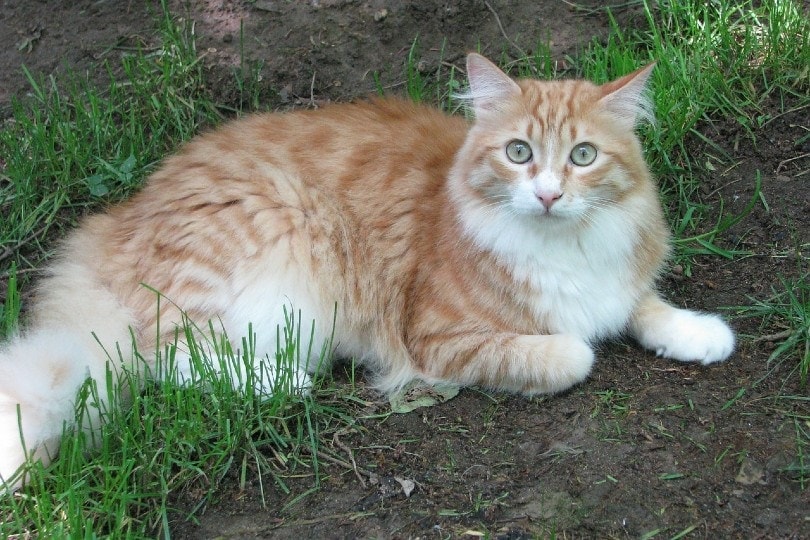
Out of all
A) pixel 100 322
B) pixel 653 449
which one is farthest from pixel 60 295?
pixel 653 449

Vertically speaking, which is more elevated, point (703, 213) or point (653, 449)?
point (703, 213)

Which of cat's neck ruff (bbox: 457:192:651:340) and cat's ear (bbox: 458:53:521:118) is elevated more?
cat's ear (bbox: 458:53:521:118)

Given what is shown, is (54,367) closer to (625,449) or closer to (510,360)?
(510,360)

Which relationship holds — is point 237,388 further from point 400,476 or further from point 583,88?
point 583,88

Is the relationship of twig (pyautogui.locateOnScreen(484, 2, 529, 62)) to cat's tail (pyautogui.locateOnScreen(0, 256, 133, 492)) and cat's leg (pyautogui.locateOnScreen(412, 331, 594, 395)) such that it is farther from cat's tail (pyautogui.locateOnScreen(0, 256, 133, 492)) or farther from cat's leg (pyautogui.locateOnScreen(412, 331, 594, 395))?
cat's tail (pyautogui.locateOnScreen(0, 256, 133, 492))

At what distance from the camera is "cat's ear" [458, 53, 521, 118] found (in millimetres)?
3355

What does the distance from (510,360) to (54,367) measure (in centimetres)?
164

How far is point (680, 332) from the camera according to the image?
346 cm

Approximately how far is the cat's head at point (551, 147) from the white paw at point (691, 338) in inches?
22.6

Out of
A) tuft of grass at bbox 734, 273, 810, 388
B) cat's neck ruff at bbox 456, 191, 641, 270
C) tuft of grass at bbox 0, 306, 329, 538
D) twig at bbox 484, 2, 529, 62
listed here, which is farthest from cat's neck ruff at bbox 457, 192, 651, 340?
twig at bbox 484, 2, 529, 62

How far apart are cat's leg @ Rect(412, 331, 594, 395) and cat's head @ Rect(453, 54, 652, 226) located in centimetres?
49

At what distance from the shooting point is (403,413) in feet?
11.1

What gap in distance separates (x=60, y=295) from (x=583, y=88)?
2.24 m

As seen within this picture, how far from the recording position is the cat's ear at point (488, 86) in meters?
3.36
